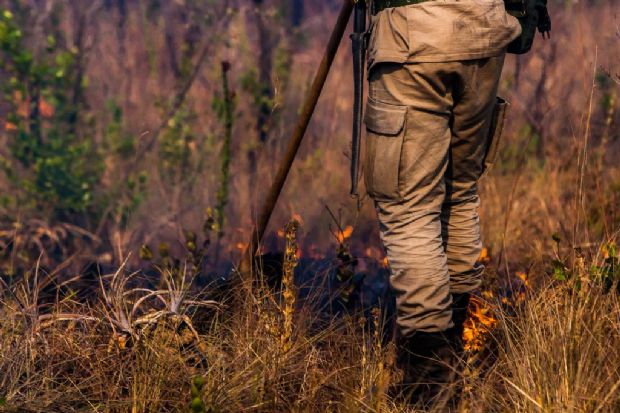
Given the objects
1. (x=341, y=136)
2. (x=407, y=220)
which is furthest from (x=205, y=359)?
(x=341, y=136)

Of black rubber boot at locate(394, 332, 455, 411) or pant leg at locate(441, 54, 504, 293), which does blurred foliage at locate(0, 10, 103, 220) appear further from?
black rubber boot at locate(394, 332, 455, 411)

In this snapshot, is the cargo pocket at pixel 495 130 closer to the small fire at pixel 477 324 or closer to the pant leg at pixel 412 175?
the pant leg at pixel 412 175

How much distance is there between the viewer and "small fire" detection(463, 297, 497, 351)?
3.10 m

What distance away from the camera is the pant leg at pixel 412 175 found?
2756 mm

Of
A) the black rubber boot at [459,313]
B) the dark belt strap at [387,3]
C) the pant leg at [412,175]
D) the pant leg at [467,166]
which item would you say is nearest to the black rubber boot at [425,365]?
the pant leg at [412,175]

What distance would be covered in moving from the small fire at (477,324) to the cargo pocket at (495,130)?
47cm

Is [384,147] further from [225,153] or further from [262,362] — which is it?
[225,153]

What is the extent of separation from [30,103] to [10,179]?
0.49 metres

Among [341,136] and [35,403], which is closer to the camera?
[35,403]

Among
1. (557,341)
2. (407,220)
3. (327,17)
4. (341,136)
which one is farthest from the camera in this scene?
(327,17)

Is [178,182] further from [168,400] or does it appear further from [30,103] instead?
[168,400]

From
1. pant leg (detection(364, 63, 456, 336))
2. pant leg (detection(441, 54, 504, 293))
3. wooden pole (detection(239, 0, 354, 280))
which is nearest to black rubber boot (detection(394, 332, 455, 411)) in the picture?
pant leg (detection(364, 63, 456, 336))

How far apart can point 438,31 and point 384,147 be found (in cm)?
38

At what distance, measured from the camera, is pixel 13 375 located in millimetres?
2646
